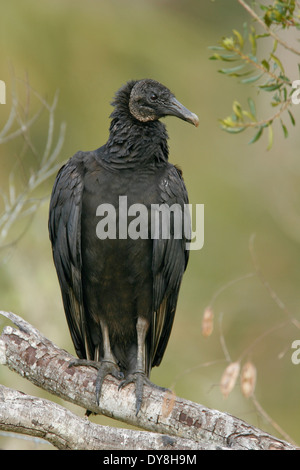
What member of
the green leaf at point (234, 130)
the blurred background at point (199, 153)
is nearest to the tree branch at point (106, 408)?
the green leaf at point (234, 130)

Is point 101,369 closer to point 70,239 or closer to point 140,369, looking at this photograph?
point 140,369

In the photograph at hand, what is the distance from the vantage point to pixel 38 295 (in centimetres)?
604

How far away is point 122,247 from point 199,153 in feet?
26.3

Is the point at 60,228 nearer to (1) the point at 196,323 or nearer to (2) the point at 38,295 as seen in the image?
(2) the point at 38,295

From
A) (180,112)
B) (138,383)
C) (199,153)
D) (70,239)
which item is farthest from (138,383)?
(199,153)

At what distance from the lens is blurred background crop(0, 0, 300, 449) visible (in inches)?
362

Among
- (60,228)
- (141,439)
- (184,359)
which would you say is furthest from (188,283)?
(141,439)

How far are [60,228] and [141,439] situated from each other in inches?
54.1

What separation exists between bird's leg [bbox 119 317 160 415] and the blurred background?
13.6ft

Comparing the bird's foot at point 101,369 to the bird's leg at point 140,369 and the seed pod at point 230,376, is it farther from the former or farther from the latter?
the seed pod at point 230,376

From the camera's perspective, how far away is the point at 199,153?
1148cm

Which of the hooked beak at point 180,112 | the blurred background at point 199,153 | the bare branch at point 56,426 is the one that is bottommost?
the bare branch at point 56,426

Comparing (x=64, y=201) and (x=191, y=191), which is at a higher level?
(x=191, y=191)

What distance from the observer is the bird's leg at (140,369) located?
3.45 meters
